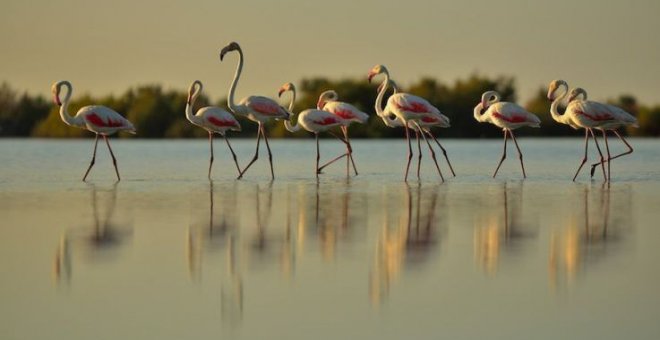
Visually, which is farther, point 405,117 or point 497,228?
point 405,117

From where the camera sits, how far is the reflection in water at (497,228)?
7.08 m

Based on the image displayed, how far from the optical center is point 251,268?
6.56 m

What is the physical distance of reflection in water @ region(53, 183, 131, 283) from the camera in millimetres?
6699

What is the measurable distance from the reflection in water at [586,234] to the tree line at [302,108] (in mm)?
29490

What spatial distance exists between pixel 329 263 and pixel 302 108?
34.1 meters

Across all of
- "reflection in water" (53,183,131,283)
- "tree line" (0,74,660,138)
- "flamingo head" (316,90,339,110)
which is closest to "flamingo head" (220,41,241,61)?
"flamingo head" (316,90,339,110)

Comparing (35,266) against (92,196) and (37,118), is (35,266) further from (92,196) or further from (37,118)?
(37,118)

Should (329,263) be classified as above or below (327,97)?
below

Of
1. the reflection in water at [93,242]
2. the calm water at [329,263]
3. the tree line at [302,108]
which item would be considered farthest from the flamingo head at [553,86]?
the tree line at [302,108]

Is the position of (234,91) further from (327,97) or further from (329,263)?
(329,263)

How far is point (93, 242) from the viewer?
778cm

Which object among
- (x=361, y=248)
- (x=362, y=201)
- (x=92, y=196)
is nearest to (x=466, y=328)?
(x=361, y=248)

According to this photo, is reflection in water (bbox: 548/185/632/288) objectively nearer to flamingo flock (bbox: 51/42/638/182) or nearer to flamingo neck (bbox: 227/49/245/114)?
flamingo flock (bbox: 51/42/638/182)

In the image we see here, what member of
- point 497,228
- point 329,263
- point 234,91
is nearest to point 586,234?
point 497,228
